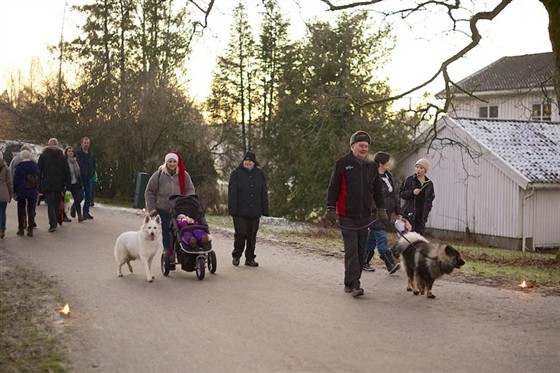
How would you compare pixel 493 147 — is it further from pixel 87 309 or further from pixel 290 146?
pixel 87 309

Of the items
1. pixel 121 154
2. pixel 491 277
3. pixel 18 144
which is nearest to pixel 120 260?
pixel 491 277

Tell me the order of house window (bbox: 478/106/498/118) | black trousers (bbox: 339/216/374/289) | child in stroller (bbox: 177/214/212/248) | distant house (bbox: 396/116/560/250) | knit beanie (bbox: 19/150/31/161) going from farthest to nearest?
house window (bbox: 478/106/498/118) → distant house (bbox: 396/116/560/250) → knit beanie (bbox: 19/150/31/161) → child in stroller (bbox: 177/214/212/248) → black trousers (bbox: 339/216/374/289)

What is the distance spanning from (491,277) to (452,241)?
1869 cm

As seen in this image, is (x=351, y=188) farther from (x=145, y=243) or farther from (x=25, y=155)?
(x=25, y=155)

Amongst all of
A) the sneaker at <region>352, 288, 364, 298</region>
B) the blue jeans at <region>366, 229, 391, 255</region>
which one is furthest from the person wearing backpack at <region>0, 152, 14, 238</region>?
the sneaker at <region>352, 288, 364, 298</region>

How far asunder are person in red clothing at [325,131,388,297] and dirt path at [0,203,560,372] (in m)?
0.54

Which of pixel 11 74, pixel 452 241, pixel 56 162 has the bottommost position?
pixel 452 241

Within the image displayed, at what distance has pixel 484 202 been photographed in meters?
31.5

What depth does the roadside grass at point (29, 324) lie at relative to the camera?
23.9 ft

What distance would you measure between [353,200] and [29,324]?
4.62m

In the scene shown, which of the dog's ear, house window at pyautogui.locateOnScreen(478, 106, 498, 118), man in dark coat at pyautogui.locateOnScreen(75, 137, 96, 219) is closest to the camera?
the dog's ear

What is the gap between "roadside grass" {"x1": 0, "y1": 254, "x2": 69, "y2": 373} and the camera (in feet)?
23.9

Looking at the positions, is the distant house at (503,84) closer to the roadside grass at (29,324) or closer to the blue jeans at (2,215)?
the blue jeans at (2,215)

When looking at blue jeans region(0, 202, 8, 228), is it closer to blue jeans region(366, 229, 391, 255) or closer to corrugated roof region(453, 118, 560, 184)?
blue jeans region(366, 229, 391, 255)
